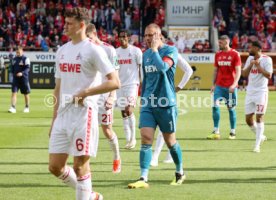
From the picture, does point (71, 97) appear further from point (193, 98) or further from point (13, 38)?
point (13, 38)

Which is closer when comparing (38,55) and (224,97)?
(224,97)

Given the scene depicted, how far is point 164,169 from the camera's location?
13.2 metres

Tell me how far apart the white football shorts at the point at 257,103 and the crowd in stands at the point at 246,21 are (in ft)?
87.7

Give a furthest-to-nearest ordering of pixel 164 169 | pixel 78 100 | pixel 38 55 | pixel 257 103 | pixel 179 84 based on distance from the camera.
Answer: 1. pixel 38 55
2. pixel 257 103
3. pixel 179 84
4. pixel 164 169
5. pixel 78 100

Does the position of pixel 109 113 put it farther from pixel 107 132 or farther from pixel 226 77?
pixel 226 77

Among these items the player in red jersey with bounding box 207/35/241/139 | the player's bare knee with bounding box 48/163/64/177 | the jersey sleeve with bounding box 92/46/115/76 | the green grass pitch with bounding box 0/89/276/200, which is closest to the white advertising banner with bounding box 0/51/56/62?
the green grass pitch with bounding box 0/89/276/200

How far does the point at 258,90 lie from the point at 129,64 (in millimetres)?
2699

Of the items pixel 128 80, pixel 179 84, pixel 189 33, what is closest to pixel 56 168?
pixel 179 84

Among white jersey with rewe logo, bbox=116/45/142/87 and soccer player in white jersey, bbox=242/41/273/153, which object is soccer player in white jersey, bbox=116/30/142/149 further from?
soccer player in white jersey, bbox=242/41/273/153

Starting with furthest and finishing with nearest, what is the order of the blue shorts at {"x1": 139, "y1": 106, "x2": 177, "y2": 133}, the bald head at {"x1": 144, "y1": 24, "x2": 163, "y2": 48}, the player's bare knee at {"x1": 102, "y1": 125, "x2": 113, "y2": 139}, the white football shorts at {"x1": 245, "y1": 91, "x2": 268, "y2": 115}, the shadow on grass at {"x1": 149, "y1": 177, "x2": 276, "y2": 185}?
the white football shorts at {"x1": 245, "y1": 91, "x2": 268, "y2": 115} < the player's bare knee at {"x1": 102, "y1": 125, "x2": 113, "y2": 139} < the shadow on grass at {"x1": 149, "y1": 177, "x2": 276, "y2": 185} < the blue shorts at {"x1": 139, "y1": 106, "x2": 177, "y2": 133} < the bald head at {"x1": 144, "y1": 24, "x2": 163, "y2": 48}

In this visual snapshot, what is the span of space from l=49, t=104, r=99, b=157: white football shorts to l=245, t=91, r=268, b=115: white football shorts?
318 inches

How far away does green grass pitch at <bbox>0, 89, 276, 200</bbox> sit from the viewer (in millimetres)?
10727

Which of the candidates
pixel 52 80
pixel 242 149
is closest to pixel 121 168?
pixel 242 149

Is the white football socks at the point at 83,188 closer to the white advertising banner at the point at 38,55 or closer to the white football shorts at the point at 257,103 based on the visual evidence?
the white football shorts at the point at 257,103
